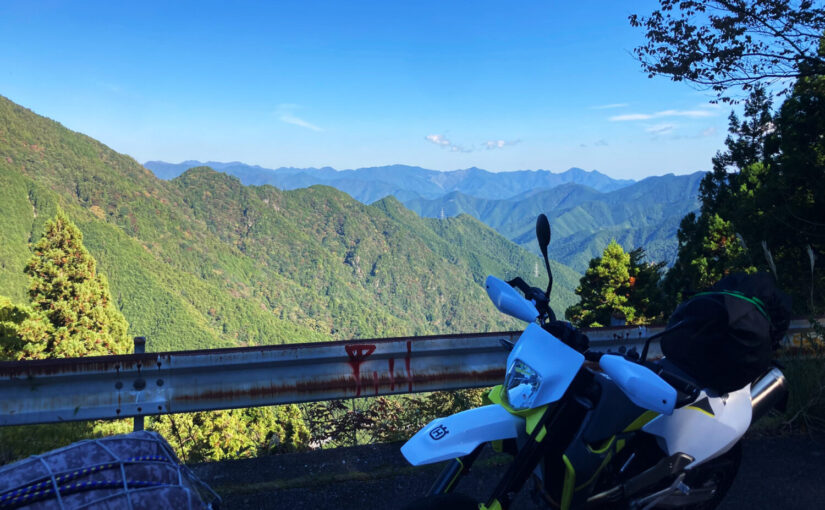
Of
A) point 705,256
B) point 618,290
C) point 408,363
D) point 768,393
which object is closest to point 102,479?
point 408,363

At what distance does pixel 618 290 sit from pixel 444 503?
28640mm

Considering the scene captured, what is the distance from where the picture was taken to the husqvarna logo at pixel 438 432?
1855 mm

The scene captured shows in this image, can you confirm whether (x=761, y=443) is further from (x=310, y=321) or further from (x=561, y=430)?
(x=310, y=321)

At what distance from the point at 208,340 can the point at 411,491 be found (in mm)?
123497

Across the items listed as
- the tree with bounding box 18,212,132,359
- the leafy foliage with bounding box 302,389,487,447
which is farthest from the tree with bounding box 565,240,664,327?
the leafy foliage with bounding box 302,389,487,447

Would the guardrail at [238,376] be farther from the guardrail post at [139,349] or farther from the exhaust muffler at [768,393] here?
the exhaust muffler at [768,393]

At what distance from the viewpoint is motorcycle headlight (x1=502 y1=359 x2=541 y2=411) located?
1.85 metres

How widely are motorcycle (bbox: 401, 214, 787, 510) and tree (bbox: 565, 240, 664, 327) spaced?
84.2ft

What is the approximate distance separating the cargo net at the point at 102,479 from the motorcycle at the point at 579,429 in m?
0.72

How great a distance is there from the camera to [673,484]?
224cm

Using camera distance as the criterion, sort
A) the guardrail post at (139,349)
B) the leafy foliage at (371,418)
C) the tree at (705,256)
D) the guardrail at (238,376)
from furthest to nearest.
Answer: the tree at (705,256)
the leafy foliage at (371,418)
the guardrail post at (139,349)
the guardrail at (238,376)

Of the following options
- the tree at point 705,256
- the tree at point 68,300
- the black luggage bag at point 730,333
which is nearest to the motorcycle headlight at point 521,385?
the black luggage bag at point 730,333

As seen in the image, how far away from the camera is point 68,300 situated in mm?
24594

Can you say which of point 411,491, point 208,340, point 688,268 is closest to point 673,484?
point 411,491
